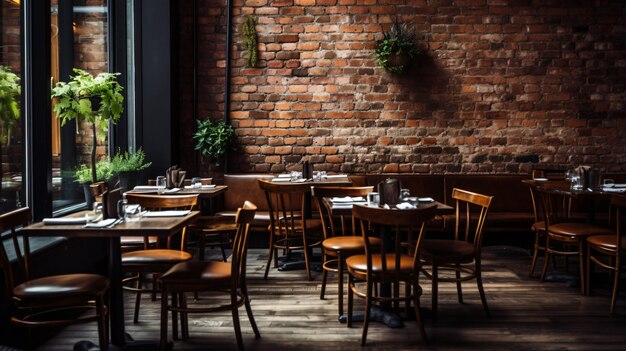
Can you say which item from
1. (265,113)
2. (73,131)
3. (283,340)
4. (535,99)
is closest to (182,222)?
(283,340)

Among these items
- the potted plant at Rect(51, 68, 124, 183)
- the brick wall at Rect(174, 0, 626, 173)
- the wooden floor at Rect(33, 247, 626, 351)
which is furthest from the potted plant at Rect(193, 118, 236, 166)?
the wooden floor at Rect(33, 247, 626, 351)

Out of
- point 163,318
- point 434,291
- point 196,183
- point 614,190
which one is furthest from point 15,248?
point 614,190

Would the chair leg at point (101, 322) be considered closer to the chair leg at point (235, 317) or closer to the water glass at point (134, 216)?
Result: the water glass at point (134, 216)

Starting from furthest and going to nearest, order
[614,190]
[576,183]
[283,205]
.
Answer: [283,205] < [576,183] < [614,190]

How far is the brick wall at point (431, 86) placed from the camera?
644cm

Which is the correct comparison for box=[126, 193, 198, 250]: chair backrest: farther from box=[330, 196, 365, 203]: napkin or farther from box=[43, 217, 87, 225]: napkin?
box=[330, 196, 365, 203]: napkin

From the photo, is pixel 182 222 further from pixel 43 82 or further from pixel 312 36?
pixel 312 36

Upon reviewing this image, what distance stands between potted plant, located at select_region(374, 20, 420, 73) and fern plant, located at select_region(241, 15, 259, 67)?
135 centimetres

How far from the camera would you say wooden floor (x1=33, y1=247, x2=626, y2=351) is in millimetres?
3240

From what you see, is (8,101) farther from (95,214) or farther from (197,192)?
(197,192)

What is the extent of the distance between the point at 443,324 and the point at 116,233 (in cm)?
203

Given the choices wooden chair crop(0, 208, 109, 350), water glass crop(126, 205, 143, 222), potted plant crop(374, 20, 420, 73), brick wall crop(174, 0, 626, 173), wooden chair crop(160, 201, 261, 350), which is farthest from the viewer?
brick wall crop(174, 0, 626, 173)

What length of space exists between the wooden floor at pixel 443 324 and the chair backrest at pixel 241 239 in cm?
46

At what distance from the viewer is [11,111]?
3689mm
